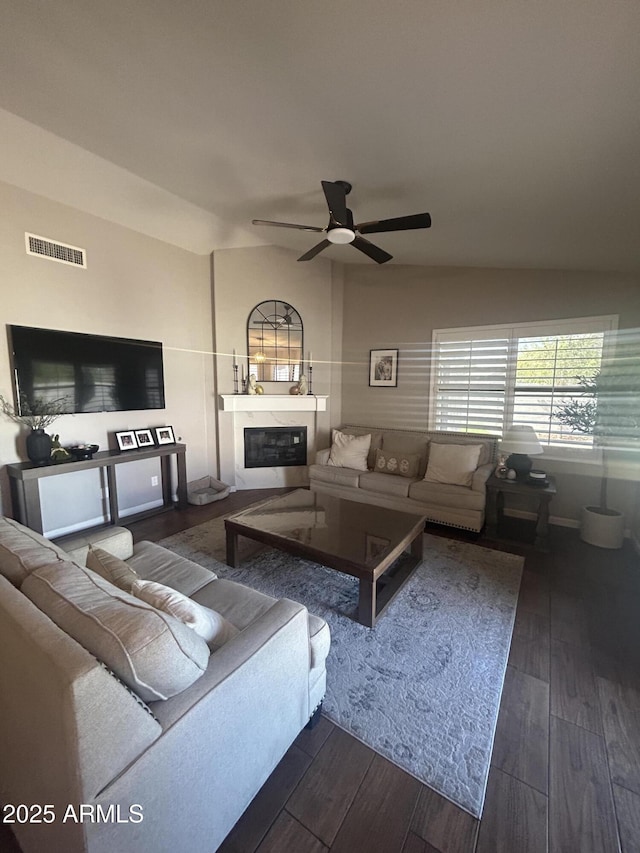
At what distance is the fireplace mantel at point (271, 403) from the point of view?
4695 mm

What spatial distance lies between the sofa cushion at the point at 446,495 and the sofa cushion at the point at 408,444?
0.42 m

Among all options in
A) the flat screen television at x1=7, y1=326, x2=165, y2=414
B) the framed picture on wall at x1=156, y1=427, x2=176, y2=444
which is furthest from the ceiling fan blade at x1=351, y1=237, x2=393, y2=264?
the framed picture on wall at x1=156, y1=427, x2=176, y2=444

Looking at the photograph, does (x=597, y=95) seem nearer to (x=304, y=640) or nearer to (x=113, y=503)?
(x=304, y=640)

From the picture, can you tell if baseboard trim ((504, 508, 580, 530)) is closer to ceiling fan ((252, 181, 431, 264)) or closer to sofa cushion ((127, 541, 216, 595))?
ceiling fan ((252, 181, 431, 264))

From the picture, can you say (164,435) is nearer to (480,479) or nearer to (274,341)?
(274,341)

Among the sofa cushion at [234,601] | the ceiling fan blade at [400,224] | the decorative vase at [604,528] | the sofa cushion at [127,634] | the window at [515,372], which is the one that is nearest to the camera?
the sofa cushion at [127,634]

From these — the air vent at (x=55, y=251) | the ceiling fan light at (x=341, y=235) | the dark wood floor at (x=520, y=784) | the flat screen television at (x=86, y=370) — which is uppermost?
the air vent at (x=55, y=251)

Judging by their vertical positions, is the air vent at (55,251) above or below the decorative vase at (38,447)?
above

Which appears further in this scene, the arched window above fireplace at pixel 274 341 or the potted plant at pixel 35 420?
the arched window above fireplace at pixel 274 341

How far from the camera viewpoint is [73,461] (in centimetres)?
320

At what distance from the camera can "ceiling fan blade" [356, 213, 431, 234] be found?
2463mm

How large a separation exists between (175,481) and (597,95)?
4625mm

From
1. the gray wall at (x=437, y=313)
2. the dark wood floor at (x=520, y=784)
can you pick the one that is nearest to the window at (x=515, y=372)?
the gray wall at (x=437, y=313)

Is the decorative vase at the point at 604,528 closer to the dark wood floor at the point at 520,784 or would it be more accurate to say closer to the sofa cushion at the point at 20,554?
the dark wood floor at the point at 520,784
